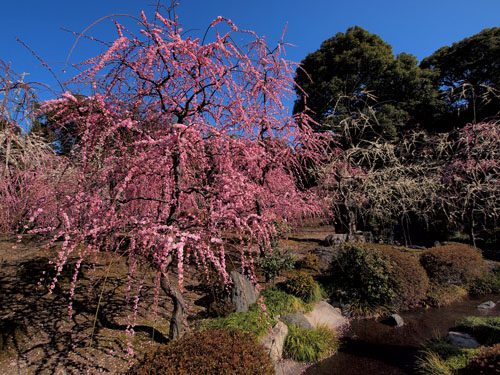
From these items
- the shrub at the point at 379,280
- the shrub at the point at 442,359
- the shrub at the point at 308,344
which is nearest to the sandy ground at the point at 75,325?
the shrub at the point at 308,344

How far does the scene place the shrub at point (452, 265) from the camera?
9.73 m

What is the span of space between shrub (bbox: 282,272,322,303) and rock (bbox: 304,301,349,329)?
0.28 metres

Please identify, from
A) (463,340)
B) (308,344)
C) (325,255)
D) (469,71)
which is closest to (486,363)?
(463,340)

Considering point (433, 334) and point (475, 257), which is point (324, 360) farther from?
point (475, 257)

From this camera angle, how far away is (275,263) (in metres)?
8.35

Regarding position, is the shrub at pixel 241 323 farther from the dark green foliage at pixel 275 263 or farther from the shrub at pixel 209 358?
the dark green foliage at pixel 275 263

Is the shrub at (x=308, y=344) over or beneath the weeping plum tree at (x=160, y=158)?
beneath

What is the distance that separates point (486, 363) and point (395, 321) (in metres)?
3.86

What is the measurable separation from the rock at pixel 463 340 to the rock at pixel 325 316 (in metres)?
2.41

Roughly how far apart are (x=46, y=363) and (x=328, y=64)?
21667 millimetres

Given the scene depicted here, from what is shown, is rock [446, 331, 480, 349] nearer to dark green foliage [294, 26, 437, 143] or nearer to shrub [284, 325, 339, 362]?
shrub [284, 325, 339, 362]

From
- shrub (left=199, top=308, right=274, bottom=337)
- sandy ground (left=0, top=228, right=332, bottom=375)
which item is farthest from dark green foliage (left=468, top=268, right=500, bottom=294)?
shrub (left=199, top=308, right=274, bottom=337)

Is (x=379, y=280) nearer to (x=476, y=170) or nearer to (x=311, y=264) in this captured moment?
(x=311, y=264)

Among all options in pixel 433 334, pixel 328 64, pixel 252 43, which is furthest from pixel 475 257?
pixel 328 64
